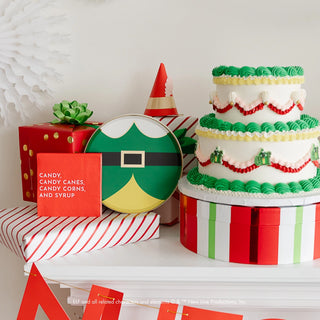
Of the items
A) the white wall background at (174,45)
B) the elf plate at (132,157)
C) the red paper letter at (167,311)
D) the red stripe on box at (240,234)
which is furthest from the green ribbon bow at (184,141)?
the red paper letter at (167,311)

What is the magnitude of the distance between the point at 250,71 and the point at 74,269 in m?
0.57

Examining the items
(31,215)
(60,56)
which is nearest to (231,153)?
(31,215)

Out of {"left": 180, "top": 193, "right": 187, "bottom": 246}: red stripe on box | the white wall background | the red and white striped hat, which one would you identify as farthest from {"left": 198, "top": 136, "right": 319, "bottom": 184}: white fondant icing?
the white wall background

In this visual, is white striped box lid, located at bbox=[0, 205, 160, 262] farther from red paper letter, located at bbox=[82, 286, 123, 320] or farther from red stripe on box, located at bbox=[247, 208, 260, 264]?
red stripe on box, located at bbox=[247, 208, 260, 264]

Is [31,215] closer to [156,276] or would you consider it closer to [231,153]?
[156,276]

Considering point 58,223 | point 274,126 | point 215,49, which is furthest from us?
point 215,49

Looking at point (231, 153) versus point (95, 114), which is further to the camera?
point (95, 114)

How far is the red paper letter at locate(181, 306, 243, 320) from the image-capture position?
2.73ft

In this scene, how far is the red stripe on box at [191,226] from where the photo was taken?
3.09 ft

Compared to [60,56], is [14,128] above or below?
below

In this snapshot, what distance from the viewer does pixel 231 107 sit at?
902 mm

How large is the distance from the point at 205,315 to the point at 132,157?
42cm

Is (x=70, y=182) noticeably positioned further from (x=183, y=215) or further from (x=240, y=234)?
(x=240, y=234)

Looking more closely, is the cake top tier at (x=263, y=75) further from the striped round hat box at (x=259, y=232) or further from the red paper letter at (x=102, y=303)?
the red paper letter at (x=102, y=303)
